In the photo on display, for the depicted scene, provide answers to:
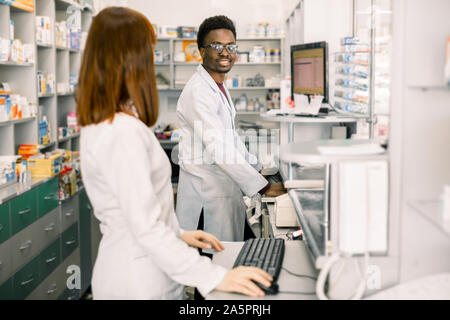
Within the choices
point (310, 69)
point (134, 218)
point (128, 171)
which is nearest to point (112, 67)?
point (128, 171)

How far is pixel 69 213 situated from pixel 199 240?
2686 millimetres

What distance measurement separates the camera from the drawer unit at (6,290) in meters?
3.07

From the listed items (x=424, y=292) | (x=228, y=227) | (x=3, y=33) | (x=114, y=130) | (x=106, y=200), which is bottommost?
(x=228, y=227)

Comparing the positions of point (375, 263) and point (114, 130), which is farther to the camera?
point (375, 263)

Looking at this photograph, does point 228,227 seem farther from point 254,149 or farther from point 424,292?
point 254,149

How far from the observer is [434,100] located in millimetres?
1391

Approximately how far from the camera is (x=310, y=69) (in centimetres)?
363

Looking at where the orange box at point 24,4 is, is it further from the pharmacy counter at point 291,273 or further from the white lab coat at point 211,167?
the pharmacy counter at point 291,273

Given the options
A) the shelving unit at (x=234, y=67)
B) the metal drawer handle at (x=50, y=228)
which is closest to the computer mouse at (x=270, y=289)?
the metal drawer handle at (x=50, y=228)

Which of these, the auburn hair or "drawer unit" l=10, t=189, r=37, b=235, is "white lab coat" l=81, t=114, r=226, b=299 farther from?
"drawer unit" l=10, t=189, r=37, b=235

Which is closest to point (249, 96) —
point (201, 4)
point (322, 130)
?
point (201, 4)

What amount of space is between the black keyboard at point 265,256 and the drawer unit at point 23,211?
6.07 feet

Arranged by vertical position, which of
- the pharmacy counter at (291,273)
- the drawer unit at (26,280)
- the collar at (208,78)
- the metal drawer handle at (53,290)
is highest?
the collar at (208,78)

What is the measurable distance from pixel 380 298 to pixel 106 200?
73cm
